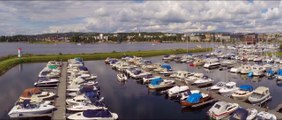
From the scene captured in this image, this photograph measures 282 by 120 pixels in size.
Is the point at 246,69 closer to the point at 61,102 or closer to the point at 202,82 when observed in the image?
the point at 202,82

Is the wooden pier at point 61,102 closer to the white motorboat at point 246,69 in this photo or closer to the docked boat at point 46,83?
the docked boat at point 46,83

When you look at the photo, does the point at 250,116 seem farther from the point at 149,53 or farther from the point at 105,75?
the point at 149,53

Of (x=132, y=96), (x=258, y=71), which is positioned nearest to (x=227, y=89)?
(x=132, y=96)

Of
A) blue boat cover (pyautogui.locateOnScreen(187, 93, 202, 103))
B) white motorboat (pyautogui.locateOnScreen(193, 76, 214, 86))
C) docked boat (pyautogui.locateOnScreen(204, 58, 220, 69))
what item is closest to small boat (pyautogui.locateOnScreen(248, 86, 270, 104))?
blue boat cover (pyautogui.locateOnScreen(187, 93, 202, 103))

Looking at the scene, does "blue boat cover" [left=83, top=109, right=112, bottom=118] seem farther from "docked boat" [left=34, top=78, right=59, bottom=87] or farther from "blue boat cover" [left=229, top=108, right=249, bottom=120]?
"docked boat" [left=34, top=78, right=59, bottom=87]

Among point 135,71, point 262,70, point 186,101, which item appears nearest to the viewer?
point 186,101

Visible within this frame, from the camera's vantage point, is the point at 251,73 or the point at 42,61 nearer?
the point at 251,73

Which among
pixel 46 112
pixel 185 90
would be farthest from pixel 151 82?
pixel 46 112
